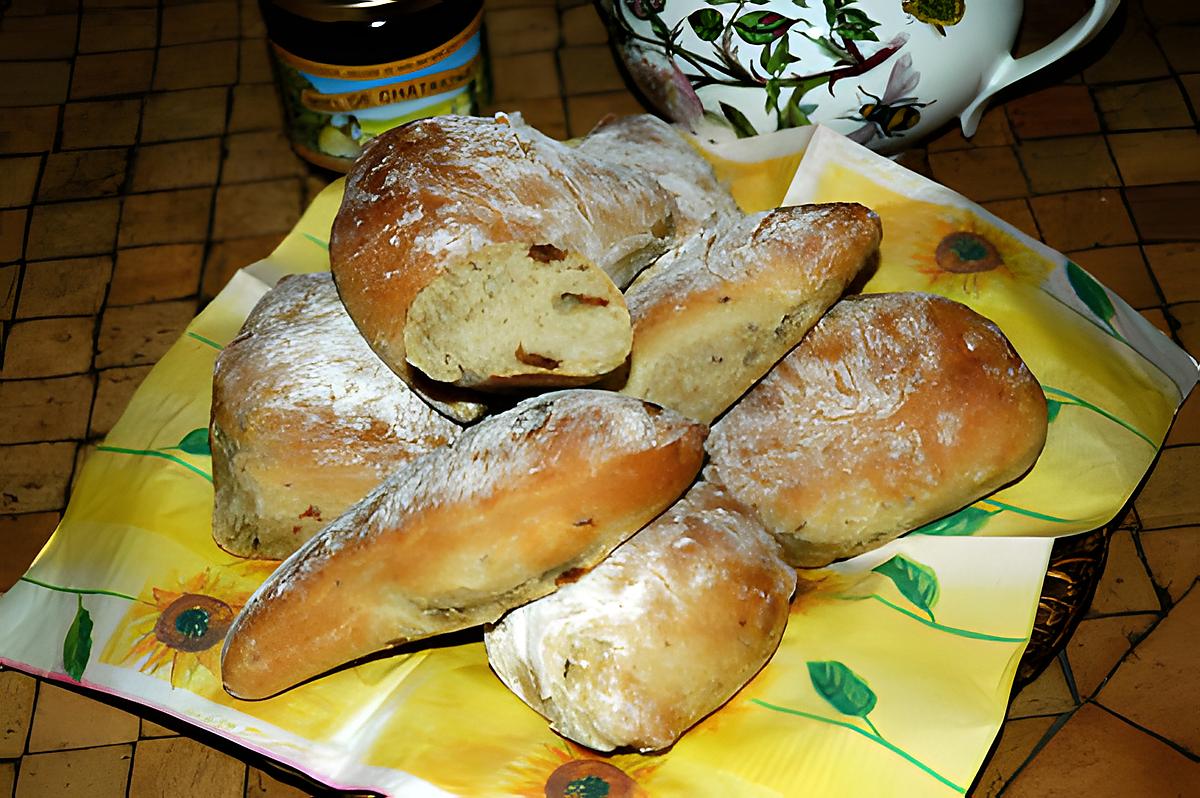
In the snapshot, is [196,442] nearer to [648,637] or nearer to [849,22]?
[648,637]

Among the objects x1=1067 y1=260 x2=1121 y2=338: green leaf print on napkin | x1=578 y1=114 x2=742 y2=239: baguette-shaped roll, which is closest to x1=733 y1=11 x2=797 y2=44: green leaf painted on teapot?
→ x1=578 y1=114 x2=742 y2=239: baguette-shaped roll

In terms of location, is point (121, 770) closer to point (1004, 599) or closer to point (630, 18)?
point (1004, 599)

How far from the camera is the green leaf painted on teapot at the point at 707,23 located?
0.96 metres

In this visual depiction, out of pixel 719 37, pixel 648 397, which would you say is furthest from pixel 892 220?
pixel 648 397

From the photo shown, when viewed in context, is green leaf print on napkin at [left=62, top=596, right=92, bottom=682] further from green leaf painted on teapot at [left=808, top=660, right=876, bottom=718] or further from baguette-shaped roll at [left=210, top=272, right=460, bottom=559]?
green leaf painted on teapot at [left=808, top=660, right=876, bottom=718]

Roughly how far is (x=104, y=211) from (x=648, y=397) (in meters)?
0.74

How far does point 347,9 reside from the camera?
0.96m

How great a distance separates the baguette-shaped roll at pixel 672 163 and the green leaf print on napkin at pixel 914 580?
299 mm

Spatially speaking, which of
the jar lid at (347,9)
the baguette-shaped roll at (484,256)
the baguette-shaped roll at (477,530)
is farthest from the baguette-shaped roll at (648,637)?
the jar lid at (347,9)

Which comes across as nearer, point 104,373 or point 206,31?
point 104,373

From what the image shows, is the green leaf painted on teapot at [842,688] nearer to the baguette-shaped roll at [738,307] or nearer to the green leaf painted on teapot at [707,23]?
the baguette-shaped roll at [738,307]

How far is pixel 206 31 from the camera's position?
1383 millimetres

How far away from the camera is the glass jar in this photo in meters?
0.98

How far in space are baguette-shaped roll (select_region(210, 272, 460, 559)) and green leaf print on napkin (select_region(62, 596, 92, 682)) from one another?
110 mm
